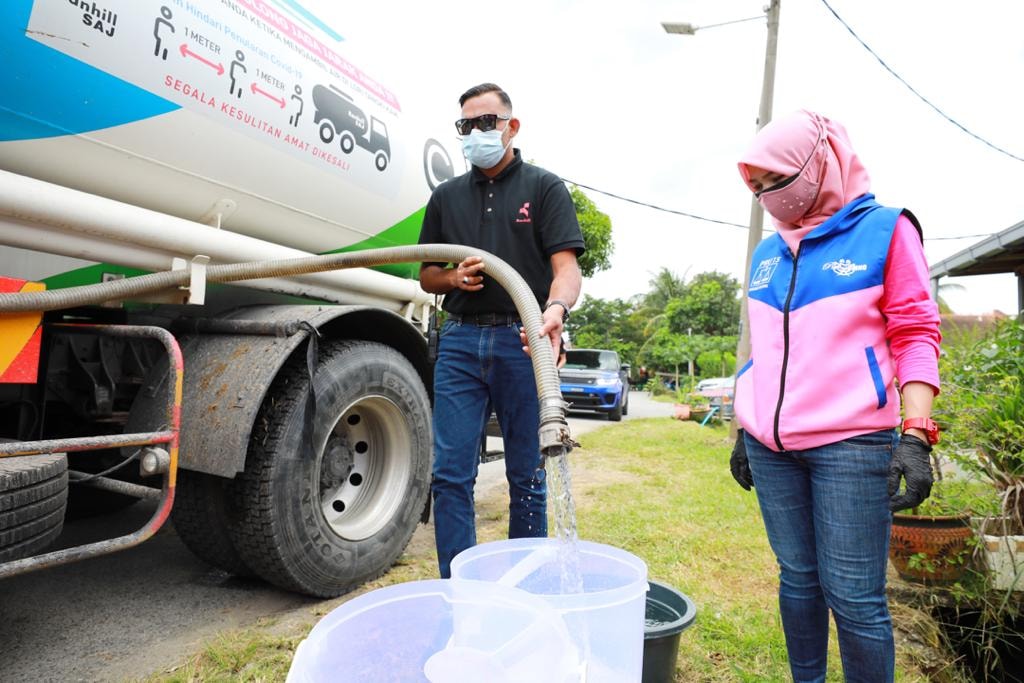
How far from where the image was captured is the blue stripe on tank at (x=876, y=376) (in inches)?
61.3

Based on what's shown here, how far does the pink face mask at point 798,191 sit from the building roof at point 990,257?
16.4 ft

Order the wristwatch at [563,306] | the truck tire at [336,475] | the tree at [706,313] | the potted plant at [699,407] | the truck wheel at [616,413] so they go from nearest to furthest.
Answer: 1. the wristwatch at [563,306]
2. the truck tire at [336,475]
3. the truck wheel at [616,413]
4. the potted plant at [699,407]
5. the tree at [706,313]

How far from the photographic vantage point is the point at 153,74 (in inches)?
82.6

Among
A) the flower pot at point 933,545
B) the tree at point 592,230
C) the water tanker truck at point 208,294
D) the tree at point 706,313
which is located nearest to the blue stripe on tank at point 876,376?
the water tanker truck at point 208,294

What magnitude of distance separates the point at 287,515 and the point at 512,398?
1016 millimetres

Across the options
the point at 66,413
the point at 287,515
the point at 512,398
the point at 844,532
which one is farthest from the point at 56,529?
the point at 844,532

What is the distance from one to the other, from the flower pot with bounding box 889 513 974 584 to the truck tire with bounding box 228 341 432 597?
2.27 meters

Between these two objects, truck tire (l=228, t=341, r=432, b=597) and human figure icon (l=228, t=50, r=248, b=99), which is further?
truck tire (l=228, t=341, r=432, b=597)

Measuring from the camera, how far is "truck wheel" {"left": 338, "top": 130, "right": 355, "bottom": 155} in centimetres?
288

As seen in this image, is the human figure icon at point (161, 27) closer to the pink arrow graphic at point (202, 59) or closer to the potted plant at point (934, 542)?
the pink arrow graphic at point (202, 59)

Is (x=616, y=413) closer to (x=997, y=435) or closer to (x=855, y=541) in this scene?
(x=997, y=435)

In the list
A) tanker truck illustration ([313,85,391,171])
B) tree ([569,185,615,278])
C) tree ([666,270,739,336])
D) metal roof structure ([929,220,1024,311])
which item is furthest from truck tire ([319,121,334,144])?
tree ([666,270,739,336])

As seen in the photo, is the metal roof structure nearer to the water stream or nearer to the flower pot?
the flower pot

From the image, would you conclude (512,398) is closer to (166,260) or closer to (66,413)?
(166,260)
